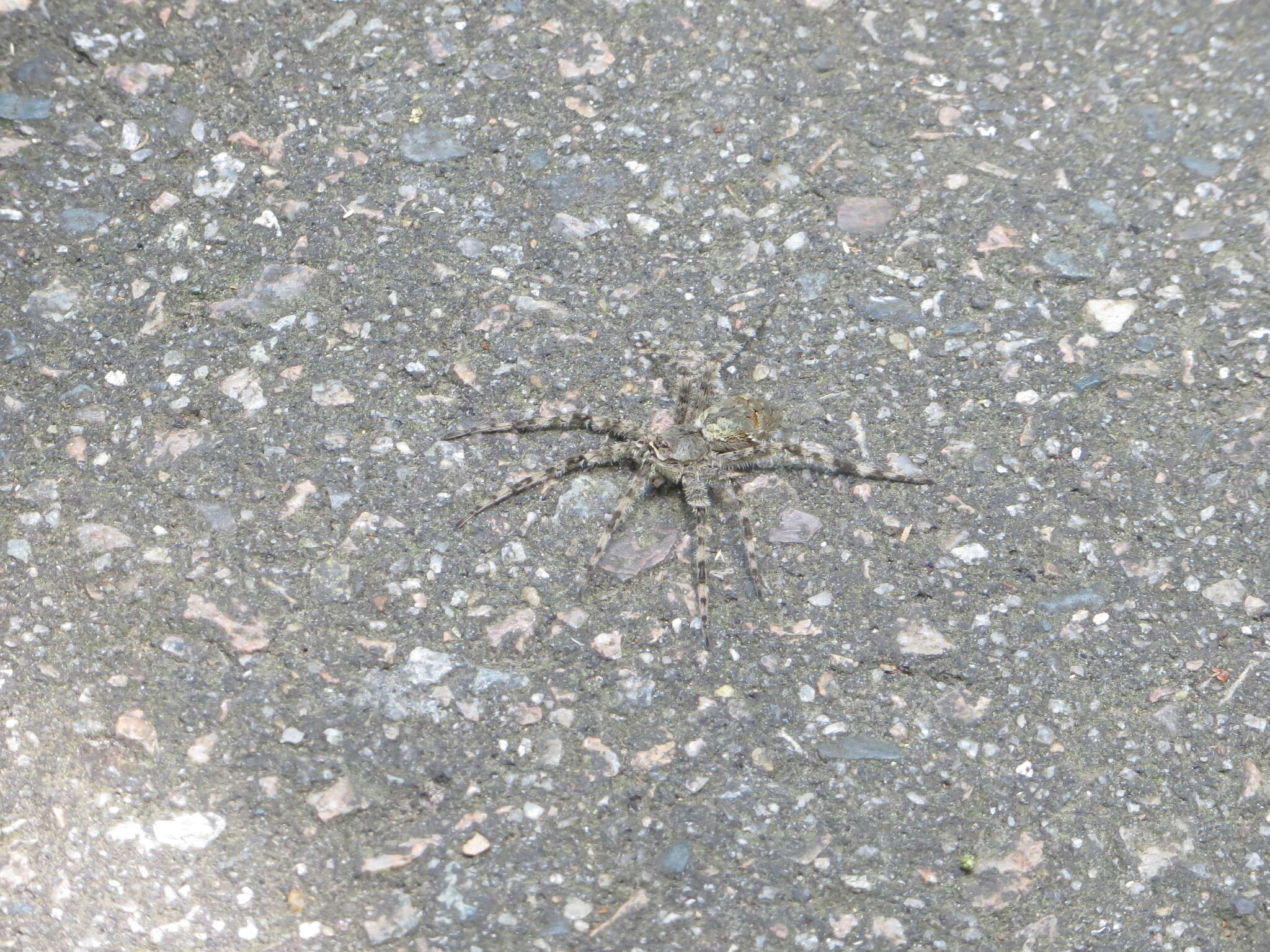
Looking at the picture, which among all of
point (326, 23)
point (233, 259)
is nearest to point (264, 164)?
point (233, 259)

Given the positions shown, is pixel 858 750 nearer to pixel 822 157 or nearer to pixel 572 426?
pixel 572 426

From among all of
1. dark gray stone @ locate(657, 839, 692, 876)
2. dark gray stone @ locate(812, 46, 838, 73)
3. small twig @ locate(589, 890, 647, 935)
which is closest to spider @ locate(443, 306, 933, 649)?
dark gray stone @ locate(657, 839, 692, 876)

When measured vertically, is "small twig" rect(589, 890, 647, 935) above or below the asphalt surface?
below

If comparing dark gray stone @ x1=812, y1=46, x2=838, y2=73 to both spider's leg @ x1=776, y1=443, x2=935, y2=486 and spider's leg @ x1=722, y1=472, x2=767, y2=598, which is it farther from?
spider's leg @ x1=722, y1=472, x2=767, y2=598

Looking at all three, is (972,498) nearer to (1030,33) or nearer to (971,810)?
(971,810)

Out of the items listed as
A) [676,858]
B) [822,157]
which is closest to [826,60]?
[822,157]

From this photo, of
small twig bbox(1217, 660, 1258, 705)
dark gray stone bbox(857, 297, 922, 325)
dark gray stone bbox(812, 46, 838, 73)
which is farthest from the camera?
dark gray stone bbox(812, 46, 838, 73)

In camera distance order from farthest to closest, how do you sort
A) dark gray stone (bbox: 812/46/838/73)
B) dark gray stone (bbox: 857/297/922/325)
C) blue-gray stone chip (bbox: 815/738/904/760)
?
1. dark gray stone (bbox: 812/46/838/73)
2. dark gray stone (bbox: 857/297/922/325)
3. blue-gray stone chip (bbox: 815/738/904/760)
